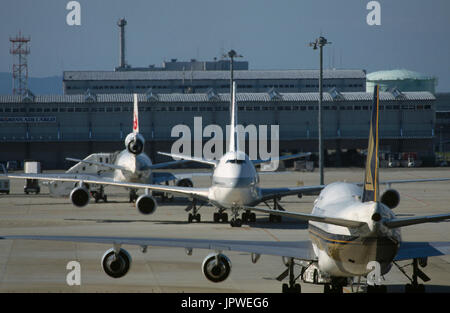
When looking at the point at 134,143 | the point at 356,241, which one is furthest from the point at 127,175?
the point at 356,241

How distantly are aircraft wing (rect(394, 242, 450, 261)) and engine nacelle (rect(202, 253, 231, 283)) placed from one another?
5462 mm

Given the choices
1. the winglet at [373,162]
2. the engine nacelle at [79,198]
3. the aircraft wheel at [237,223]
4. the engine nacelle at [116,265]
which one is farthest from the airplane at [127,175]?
the winglet at [373,162]

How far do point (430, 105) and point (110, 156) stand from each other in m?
79.8

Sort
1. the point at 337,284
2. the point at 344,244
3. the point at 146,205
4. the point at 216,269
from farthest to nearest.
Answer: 1. the point at 146,205
2. the point at 337,284
3. the point at 216,269
4. the point at 344,244

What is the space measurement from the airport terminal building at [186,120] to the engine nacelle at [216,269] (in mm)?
114542

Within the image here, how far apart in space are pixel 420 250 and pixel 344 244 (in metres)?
3.67

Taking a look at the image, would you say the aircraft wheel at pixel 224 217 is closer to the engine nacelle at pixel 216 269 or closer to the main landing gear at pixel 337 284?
the main landing gear at pixel 337 284

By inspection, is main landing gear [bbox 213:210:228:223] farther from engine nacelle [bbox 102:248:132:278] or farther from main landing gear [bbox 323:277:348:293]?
engine nacelle [bbox 102:248:132:278]

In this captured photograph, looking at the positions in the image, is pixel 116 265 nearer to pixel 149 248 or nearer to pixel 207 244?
pixel 207 244

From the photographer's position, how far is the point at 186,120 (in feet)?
456

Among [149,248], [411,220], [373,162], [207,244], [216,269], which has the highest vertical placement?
[373,162]

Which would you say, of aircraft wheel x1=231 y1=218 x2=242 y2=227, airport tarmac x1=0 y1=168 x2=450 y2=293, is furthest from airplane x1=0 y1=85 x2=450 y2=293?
aircraft wheel x1=231 y1=218 x2=242 y2=227

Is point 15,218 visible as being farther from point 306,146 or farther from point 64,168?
point 306,146

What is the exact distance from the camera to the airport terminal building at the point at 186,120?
136 meters
